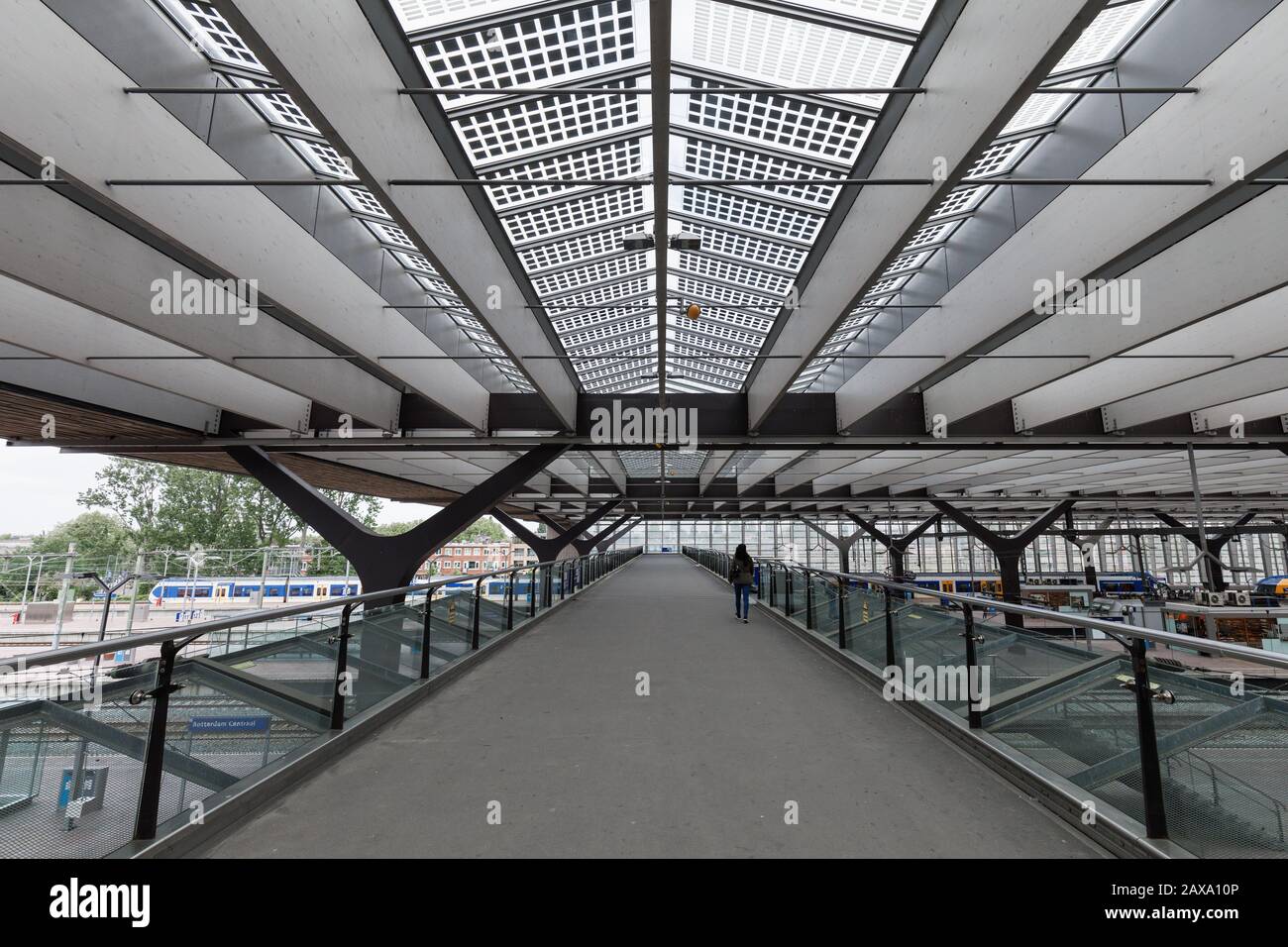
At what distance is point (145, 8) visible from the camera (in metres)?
3.00

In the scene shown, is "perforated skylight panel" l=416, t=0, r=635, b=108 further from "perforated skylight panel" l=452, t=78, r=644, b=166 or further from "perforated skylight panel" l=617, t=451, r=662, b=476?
"perforated skylight panel" l=617, t=451, r=662, b=476

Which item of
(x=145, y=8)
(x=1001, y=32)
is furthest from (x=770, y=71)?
(x=145, y=8)

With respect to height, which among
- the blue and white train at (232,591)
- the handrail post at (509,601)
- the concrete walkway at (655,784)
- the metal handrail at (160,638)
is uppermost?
the metal handrail at (160,638)

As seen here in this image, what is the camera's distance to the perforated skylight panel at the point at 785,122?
3463 mm

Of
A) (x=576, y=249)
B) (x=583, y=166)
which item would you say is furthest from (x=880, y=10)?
(x=576, y=249)

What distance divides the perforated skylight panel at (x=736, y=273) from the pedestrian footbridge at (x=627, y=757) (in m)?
3.32

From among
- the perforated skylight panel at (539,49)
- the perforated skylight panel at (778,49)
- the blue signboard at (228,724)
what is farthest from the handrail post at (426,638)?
the perforated skylight panel at (778,49)

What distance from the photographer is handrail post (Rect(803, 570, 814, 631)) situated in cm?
849

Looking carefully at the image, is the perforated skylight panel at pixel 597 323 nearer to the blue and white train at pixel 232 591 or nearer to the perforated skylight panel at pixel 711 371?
the perforated skylight panel at pixel 711 371

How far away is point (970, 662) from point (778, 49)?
4.31 metres

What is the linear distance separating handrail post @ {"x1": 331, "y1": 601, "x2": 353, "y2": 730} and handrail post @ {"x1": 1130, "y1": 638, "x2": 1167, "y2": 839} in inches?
187

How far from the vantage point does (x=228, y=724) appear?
3.20 metres

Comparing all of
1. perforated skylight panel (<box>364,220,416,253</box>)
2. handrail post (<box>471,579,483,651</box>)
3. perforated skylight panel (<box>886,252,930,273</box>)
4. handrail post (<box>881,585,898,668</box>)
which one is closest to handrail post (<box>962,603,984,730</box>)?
handrail post (<box>881,585,898,668</box>)

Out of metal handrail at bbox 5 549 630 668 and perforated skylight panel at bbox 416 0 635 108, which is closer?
metal handrail at bbox 5 549 630 668
